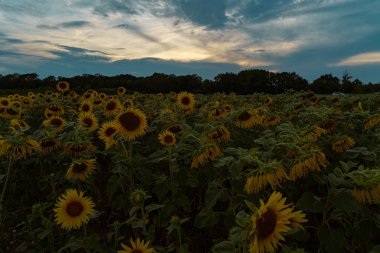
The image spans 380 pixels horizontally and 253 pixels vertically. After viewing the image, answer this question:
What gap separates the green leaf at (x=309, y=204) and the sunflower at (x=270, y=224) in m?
0.76

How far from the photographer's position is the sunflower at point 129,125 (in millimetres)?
4824

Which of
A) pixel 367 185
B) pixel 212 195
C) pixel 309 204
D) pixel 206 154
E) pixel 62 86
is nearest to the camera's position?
pixel 367 185

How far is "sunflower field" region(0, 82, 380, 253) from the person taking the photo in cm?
A: 261

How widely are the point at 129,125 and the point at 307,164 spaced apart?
2574 millimetres

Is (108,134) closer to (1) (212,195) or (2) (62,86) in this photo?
(1) (212,195)

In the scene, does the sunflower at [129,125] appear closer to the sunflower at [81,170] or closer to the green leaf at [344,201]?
the sunflower at [81,170]

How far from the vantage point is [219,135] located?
4.57 metres

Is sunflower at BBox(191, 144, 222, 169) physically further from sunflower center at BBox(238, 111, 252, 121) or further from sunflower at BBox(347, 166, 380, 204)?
sunflower center at BBox(238, 111, 252, 121)

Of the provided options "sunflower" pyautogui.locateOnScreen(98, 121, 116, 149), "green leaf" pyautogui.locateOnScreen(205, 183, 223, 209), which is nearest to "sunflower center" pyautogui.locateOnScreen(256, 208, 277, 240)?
"green leaf" pyautogui.locateOnScreen(205, 183, 223, 209)

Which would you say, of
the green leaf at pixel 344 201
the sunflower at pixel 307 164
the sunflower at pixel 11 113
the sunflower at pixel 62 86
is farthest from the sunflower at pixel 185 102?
the sunflower at pixel 62 86

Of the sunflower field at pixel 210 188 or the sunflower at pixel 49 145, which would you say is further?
the sunflower at pixel 49 145

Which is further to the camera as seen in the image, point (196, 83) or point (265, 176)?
point (196, 83)

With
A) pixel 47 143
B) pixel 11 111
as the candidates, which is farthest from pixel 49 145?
pixel 11 111

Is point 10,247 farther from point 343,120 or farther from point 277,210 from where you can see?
point 343,120
